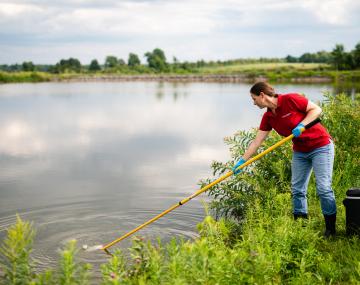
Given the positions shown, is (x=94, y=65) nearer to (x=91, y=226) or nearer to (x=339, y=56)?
(x=339, y=56)

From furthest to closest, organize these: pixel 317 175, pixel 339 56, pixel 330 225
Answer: pixel 339 56 → pixel 330 225 → pixel 317 175

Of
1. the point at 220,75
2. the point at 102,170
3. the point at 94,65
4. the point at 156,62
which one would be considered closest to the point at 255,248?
the point at 102,170

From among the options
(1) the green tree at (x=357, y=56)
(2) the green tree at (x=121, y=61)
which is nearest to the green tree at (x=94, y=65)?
(2) the green tree at (x=121, y=61)

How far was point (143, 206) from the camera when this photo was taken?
1020 cm

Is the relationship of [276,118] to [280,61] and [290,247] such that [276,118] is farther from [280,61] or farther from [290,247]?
[280,61]

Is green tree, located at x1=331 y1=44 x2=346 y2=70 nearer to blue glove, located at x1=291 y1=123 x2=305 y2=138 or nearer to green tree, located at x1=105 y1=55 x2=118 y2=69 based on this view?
green tree, located at x1=105 y1=55 x2=118 y2=69

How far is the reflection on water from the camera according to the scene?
8828mm

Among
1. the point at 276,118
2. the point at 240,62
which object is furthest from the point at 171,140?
the point at 240,62

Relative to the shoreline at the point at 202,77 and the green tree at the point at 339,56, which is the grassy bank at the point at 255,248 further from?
the green tree at the point at 339,56

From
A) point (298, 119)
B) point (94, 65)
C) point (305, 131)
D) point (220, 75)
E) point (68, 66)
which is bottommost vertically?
point (220, 75)

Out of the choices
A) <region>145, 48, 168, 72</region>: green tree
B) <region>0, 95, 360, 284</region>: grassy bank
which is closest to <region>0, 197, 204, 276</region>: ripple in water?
<region>0, 95, 360, 284</region>: grassy bank

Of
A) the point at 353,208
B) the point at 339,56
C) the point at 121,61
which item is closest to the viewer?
the point at 353,208

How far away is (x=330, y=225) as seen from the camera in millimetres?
6199

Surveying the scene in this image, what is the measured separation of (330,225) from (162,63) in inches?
4436
